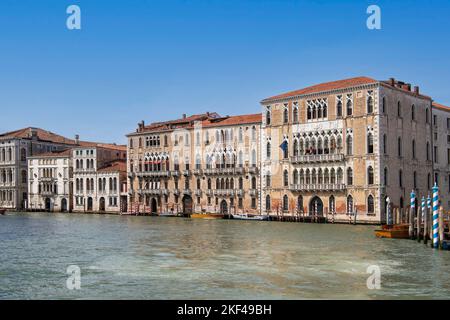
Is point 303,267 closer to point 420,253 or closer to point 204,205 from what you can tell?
point 420,253

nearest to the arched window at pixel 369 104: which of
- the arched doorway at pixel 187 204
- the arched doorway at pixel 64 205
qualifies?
the arched doorway at pixel 187 204

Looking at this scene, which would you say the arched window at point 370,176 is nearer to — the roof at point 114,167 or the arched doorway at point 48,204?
the roof at point 114,167

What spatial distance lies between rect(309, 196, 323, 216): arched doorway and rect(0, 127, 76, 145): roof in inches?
1350

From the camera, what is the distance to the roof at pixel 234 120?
4591 centimetres

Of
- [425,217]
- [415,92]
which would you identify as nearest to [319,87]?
[415,92]

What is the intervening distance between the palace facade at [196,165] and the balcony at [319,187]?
3.85 meters

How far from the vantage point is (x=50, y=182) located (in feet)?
200

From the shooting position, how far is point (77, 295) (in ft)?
42.2

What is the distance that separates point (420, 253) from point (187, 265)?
789cm

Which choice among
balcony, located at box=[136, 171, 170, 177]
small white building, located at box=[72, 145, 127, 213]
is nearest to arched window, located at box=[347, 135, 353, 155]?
balcony, located at box=[136, 171, 170, 177]

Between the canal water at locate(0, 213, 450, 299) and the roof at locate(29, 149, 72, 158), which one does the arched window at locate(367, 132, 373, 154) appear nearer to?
the canal water at locate(0, 213, 450, 299)

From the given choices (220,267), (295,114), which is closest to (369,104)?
(295,114)

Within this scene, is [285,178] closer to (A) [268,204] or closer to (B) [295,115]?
(A) [268,204]

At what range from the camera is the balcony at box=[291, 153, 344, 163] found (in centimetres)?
3969
